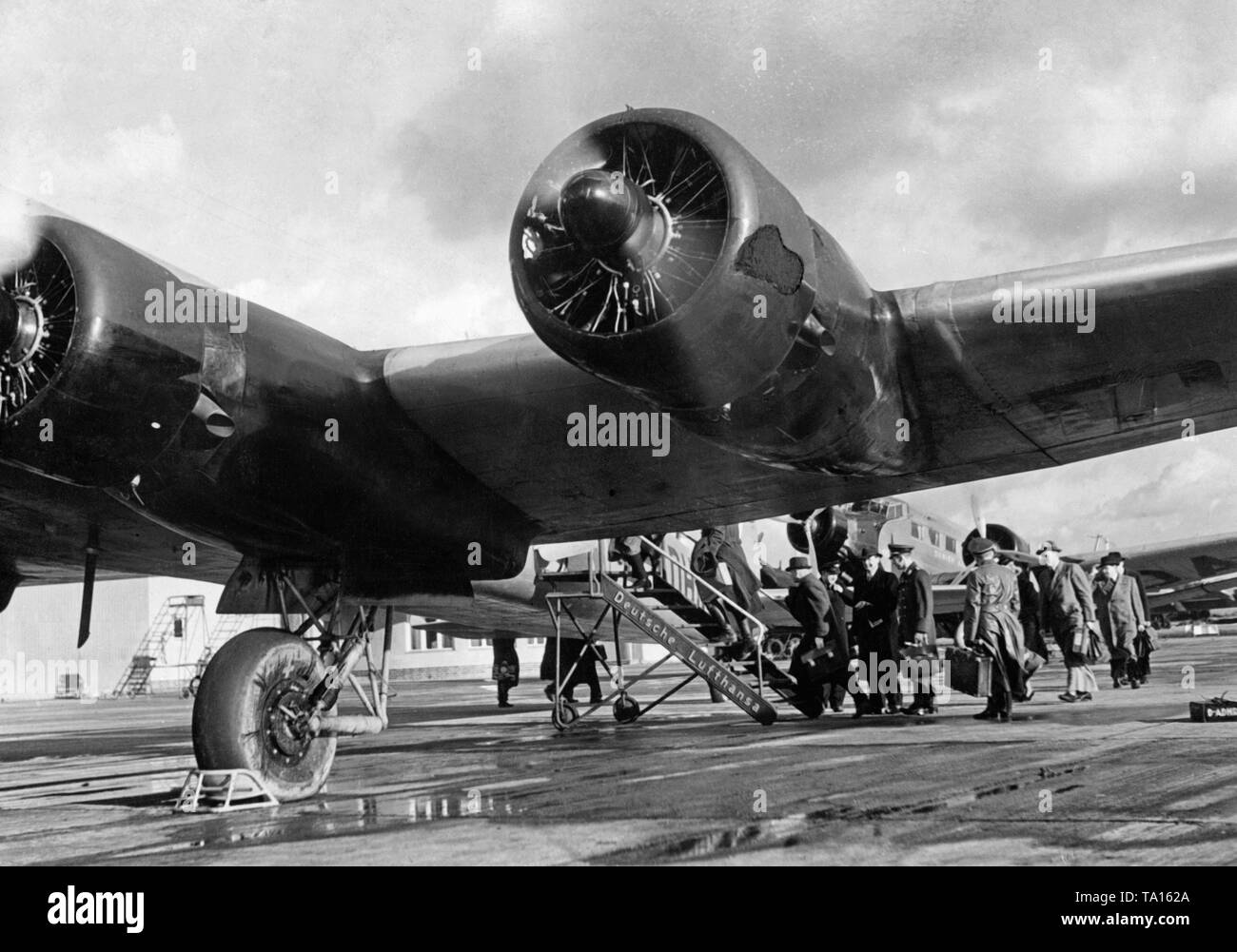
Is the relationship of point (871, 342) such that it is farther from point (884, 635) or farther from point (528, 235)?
point (884, 635)

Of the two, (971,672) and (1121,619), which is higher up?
(1121,619)

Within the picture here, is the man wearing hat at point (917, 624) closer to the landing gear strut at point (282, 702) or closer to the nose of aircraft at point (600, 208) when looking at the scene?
the landing gear strut at point (282, 702)

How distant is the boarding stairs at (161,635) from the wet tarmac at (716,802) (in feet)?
125

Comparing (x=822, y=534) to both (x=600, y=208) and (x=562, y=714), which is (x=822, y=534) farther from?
(x=600, y=208)

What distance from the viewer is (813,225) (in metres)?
5.04

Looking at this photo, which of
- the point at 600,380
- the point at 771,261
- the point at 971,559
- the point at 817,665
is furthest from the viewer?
the point at 971,559

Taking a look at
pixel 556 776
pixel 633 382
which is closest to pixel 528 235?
pixel 633 382

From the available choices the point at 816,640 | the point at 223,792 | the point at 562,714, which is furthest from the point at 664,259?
the point at 562,714

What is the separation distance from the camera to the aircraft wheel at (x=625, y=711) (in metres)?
12.6

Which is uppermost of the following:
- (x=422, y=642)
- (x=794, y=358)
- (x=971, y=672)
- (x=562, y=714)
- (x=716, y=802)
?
(x=794, y=358)

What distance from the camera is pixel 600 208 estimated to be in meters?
4.44

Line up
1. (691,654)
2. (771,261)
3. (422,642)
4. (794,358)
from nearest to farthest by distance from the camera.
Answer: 1. (771,261)
2. (794,358)
3. (691,654)
4. (422,642)

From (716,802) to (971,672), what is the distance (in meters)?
5.90
